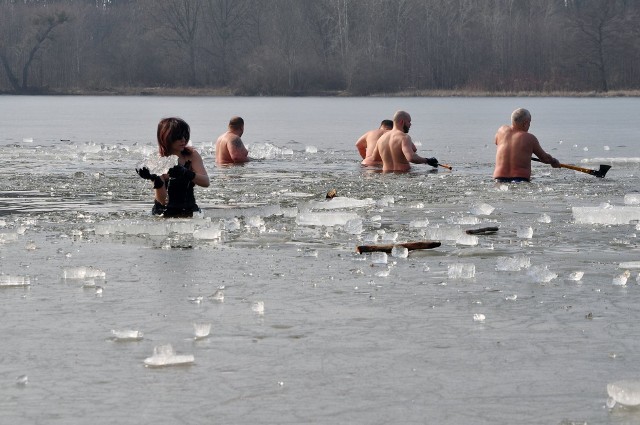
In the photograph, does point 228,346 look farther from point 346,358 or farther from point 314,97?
point 314,97

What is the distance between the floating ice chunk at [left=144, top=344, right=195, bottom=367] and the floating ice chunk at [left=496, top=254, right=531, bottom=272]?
3324 mm

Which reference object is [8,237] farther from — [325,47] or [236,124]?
[325,47]

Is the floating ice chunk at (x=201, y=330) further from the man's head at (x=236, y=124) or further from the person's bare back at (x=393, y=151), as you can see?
the man's head at (x=236, y=124)

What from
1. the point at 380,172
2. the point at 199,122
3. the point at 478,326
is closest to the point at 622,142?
the point at 380,172

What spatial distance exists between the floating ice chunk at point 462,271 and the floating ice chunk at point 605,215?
343cm

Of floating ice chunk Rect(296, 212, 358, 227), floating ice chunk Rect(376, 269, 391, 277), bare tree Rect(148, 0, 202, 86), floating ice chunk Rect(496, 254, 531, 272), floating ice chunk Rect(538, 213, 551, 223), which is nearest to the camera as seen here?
floating ice chunk Rect(376, 269, 391, 277)

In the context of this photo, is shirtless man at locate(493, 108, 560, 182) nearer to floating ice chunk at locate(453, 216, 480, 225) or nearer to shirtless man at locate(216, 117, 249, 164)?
floating ice chunk at locate(453, 216, 480, 225)

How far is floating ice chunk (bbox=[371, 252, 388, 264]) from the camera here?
891cm

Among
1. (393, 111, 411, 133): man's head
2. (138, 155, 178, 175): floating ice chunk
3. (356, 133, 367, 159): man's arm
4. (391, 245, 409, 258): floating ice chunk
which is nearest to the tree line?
(356, 133, 367, 159): man's arm

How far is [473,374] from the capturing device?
5562mm

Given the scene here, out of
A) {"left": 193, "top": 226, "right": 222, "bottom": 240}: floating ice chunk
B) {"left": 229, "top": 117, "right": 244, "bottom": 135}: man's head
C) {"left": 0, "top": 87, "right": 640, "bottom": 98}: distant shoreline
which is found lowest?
{"left": 193, "top": 226, "right": 222, "bottom": 240}: floating ice chunk

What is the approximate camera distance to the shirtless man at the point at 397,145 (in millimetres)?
18062

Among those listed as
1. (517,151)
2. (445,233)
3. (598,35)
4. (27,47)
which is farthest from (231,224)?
(27,47)

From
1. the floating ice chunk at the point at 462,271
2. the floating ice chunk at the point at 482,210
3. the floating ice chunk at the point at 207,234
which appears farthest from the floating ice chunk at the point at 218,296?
the floating ice chunk at the point at 482,210
